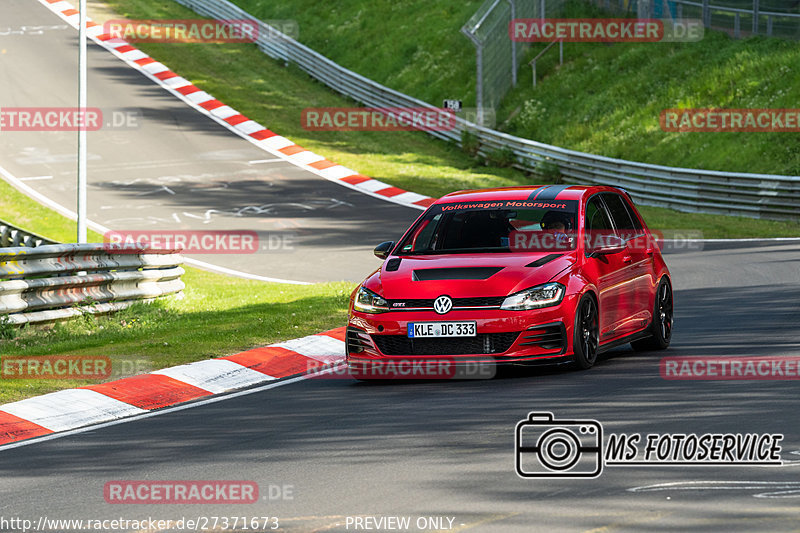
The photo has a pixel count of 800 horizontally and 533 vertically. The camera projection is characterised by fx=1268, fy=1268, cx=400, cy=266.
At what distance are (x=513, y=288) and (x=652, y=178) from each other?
21.6 m

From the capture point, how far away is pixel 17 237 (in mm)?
21172

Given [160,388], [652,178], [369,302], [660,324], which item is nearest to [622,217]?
[660,324]

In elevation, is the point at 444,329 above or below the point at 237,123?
below

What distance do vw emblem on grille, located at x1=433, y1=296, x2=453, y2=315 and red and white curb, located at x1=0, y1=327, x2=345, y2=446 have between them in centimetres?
190

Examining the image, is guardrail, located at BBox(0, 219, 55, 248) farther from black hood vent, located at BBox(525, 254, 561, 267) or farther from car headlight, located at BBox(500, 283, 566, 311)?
car headlight, located at BBox(500, 283, 566, 311)

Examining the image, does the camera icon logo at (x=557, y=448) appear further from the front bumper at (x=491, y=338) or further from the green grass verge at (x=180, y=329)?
the green grass verge at (x=180, y=329)

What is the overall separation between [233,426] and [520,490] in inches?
119

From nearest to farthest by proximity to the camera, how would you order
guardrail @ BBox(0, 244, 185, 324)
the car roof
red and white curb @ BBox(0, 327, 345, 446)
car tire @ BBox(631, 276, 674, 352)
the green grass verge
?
red and white curb @ BBox(0, 327, 345, 446) < the car roof < the green grass verge < car tire @ BBox(631, 276, 674, 352) < guardrail @ BBox(0, 244, 185, 324)

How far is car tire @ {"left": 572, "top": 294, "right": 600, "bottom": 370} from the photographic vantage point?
35.4 ft

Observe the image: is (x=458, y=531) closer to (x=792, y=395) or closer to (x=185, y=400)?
(x=792, y=395)

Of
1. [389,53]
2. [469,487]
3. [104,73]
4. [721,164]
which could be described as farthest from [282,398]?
[389,53]

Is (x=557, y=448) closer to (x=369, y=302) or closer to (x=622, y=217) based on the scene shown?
(x=369, y=302)

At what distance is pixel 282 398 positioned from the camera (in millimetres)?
10492

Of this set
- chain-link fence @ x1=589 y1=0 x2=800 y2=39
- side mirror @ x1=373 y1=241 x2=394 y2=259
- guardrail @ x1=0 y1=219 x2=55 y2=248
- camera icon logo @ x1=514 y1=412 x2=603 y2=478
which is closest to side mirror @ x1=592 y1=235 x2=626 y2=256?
side mirror @ x1=373 y1=241 x2=394 y2=259
